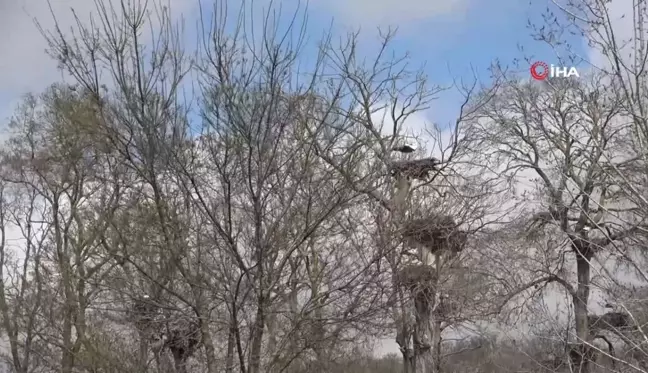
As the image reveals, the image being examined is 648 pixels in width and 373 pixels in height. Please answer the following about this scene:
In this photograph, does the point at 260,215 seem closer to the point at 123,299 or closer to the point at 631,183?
the point at 123,299

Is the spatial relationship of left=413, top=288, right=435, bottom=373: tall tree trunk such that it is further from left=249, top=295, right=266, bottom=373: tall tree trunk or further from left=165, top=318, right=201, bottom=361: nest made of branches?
left=249, top=295, right=266, bottom=373: tall tree trunk

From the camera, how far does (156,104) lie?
23.1ft

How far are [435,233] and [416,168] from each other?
1086 millimetres

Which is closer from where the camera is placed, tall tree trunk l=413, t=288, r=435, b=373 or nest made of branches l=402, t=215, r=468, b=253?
nest made of branches l=402, t=215, r=468, b=253

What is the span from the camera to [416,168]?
11648 mm

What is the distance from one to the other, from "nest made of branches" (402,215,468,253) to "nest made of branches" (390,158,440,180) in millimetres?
657

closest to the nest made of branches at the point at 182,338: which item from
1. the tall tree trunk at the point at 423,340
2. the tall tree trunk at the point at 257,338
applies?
the tall tree trunk at the point at 257,338

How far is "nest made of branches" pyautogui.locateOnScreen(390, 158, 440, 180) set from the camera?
9.01 metres

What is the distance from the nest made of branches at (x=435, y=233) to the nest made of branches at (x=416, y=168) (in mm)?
657

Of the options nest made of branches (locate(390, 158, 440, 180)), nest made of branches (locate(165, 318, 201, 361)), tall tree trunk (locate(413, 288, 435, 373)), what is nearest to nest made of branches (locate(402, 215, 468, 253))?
nest made of branches (locate(390, 158, 440, 180))

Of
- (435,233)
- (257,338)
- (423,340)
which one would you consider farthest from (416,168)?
(257,338)

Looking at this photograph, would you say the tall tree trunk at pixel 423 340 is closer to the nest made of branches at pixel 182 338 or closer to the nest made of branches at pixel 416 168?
the nest made of branches at pixel 416 168

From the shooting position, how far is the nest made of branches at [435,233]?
350 inches

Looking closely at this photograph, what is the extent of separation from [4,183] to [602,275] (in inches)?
716
